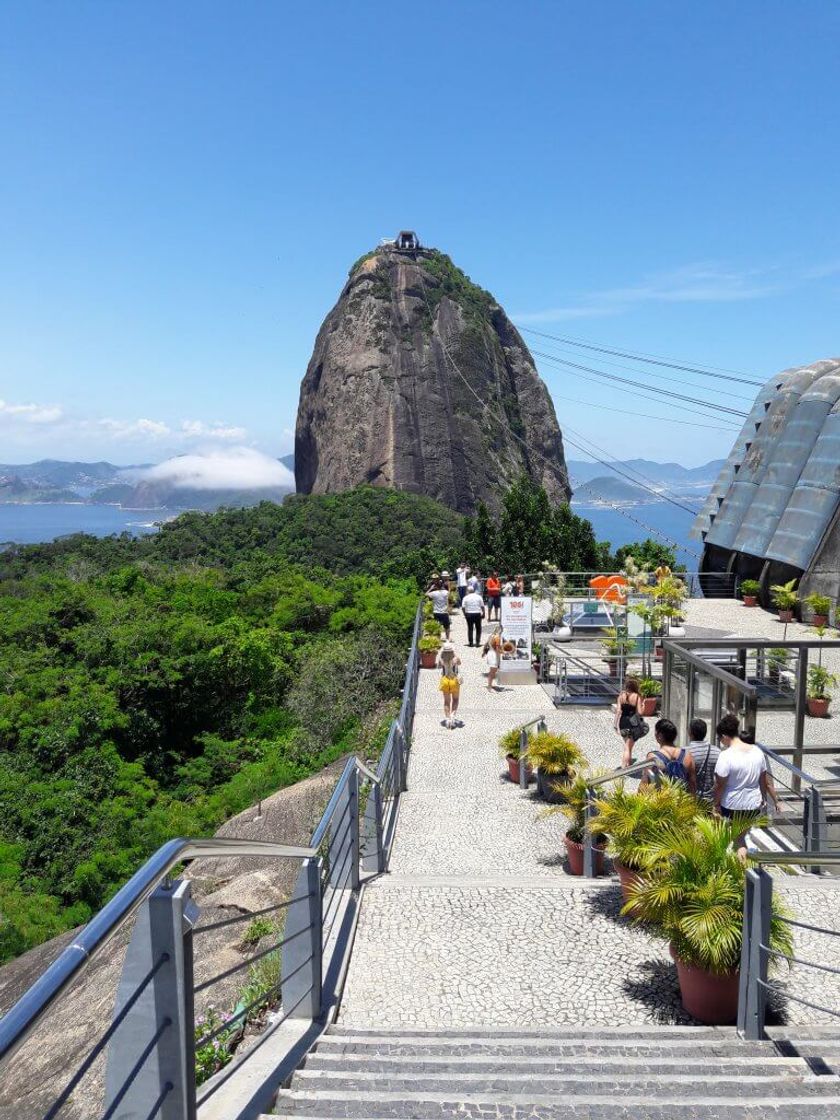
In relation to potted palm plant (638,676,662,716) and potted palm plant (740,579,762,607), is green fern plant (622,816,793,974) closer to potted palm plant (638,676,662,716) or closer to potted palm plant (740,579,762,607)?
potted palm plant (638,676,662,716)

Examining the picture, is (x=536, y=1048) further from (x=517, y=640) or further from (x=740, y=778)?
(x=517, y=640)

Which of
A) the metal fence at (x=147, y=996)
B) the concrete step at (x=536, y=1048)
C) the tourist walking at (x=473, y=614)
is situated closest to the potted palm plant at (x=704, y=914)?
the concrete step at (x=536, y=1048)

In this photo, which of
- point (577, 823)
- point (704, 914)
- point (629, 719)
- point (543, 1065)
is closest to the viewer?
point (543, 1065)

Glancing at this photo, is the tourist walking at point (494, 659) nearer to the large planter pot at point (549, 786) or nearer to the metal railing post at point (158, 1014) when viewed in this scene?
the large planter pot at point (549, 786)

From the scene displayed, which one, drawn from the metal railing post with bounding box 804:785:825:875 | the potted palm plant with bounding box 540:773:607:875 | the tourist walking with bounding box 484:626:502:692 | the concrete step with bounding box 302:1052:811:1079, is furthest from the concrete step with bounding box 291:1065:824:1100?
the tourist walking with bounding box 484:626:502:692

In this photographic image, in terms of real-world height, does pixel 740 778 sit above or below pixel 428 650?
above

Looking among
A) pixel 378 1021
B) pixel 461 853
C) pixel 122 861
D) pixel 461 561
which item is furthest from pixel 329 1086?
pixel 461 561

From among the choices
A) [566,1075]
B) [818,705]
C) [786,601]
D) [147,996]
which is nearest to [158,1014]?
[147,996]

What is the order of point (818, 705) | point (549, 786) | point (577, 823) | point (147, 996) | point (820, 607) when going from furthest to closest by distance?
1. point (820, 607)
2. point (818, 705)
3. point (549, 786)
4. point (577, 823)
5. point (147, 996)
